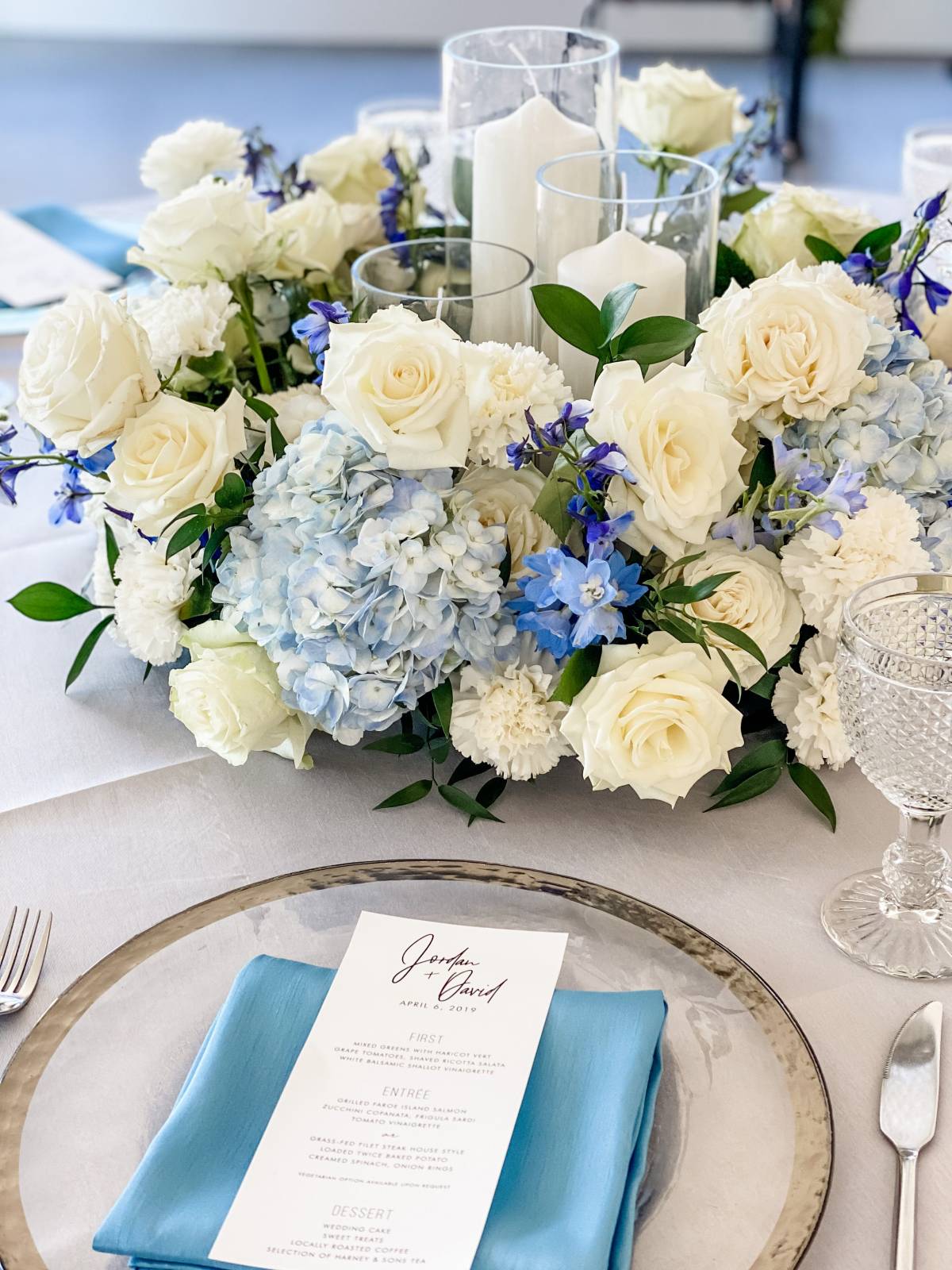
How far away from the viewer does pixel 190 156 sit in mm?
1164

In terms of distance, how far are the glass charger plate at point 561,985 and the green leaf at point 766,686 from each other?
186 millimetres

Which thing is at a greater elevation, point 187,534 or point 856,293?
point 856,293

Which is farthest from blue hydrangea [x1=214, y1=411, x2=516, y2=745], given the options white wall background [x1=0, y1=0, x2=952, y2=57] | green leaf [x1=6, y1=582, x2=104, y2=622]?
white wall background [x1=0, y1=0, x2=952, y2=57]

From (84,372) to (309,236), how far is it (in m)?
0.36

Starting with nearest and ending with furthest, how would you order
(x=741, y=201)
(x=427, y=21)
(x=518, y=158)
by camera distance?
(x=518, y=158) → (x=741, y=201) → (x=427, y=21)

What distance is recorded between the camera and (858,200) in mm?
1695

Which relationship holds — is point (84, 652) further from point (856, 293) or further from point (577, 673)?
point (856, 293)

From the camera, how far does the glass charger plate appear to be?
0.57 metres

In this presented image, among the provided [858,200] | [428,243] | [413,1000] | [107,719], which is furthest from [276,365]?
[858,200]

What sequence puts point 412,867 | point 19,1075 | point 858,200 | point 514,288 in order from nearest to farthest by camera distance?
point 19,1075
point 412,867
point 514,288
point 858,200

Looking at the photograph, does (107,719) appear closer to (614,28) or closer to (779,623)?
(779,623)

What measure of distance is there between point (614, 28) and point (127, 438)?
227 inches

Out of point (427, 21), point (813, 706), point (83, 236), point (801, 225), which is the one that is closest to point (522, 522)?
point (813, 706)

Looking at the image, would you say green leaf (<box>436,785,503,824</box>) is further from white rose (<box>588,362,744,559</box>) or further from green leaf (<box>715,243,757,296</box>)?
green leaf (<box>715,243,757,296</box>)
